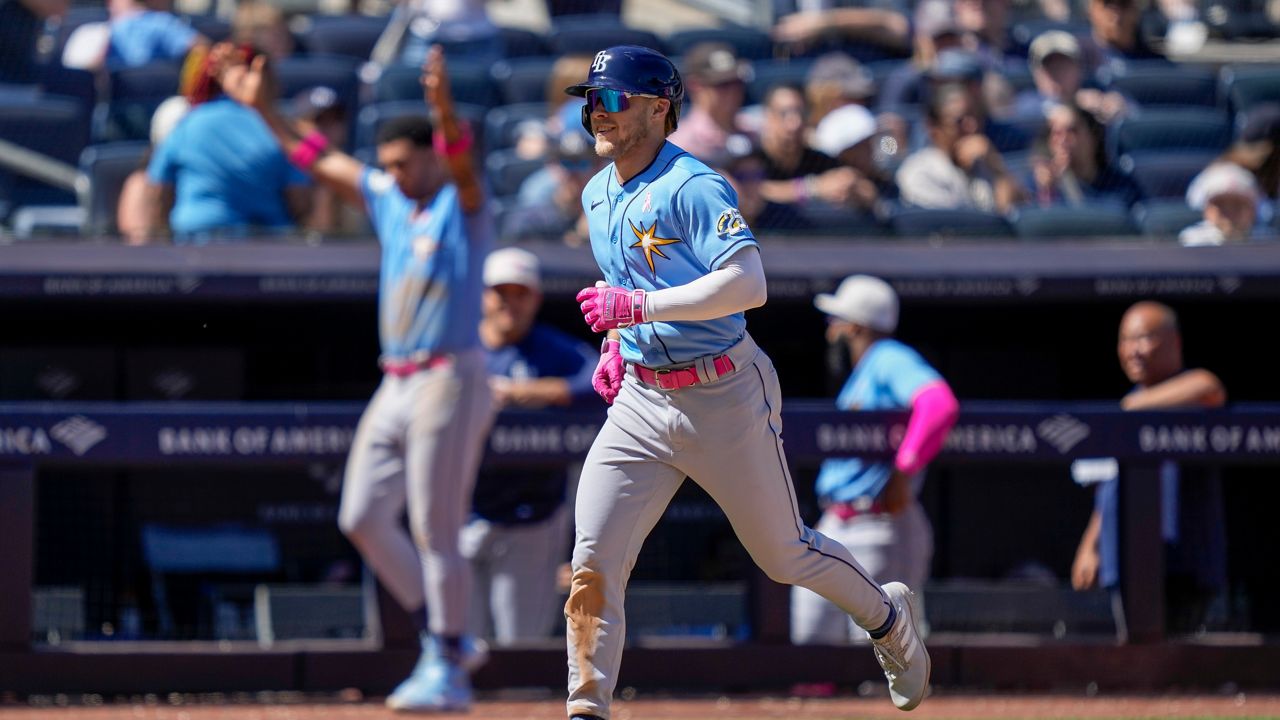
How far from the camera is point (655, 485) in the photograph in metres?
3.73

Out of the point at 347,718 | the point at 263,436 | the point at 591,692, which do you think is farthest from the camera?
the point at 263,436

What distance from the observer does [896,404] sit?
236 inches

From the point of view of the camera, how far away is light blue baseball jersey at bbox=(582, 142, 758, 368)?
3564 millimetres

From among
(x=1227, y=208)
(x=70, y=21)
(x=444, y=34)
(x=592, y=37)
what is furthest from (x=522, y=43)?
(x=1227, y=208)

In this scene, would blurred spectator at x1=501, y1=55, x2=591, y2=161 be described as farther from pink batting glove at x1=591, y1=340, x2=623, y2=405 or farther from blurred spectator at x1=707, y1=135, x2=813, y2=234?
pink batting glove at x1=591, y1=340, x2=623, y2=405

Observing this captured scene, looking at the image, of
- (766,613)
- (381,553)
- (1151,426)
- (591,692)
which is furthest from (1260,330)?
(591,692)

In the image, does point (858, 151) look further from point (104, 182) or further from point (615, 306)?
point (615, 306)

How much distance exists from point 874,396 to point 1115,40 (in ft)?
13.4

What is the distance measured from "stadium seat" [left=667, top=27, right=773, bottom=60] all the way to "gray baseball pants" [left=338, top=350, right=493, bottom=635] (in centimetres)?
412

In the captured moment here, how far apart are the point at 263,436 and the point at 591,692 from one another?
245cm

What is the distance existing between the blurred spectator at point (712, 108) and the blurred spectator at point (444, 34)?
1569mm

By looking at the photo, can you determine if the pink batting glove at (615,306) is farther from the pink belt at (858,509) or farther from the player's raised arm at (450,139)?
the pink belt at (858,509)

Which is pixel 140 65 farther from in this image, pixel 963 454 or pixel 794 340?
pixel 963 454

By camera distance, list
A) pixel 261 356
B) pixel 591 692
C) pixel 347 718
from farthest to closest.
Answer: pixel 261 356
pixel 347 718
pixel 591 692
